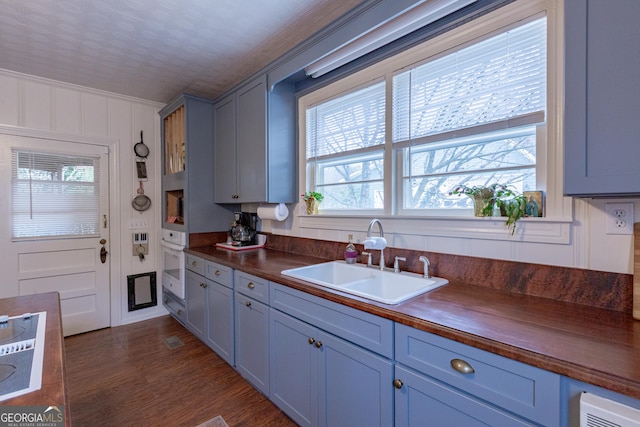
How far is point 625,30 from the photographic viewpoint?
919 mm

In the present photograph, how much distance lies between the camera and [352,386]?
4.46 feet

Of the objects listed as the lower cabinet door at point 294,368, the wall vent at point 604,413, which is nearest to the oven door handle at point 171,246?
the lower cabinet door at point 294,368

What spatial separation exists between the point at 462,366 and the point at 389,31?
1731mm

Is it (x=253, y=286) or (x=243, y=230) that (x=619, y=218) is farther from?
(x=243, y=230)

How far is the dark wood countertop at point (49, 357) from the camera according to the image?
2.42ft

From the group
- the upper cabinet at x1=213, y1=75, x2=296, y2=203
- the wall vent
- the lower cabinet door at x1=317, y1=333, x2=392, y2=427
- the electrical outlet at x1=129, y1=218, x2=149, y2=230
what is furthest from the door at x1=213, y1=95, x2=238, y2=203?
the wall vent

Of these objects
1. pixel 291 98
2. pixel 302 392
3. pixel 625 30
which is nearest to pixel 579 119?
pixel 625 30

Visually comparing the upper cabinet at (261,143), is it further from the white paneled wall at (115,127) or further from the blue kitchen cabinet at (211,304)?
the white paneled wall at (115,127)

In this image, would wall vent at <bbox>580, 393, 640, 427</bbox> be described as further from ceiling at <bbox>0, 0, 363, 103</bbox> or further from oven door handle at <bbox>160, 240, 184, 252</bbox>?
oven door handle at <bbox>160, 240, 184, 252</bbox>

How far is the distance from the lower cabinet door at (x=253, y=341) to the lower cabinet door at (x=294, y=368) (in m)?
0.08

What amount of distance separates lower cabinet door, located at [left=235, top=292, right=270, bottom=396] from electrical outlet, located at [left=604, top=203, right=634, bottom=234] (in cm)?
174

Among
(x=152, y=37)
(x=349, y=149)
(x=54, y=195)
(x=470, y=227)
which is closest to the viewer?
(x=470, y=227)

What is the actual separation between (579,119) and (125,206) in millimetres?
3770

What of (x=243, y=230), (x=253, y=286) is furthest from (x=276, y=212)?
(x=253, y=286)
